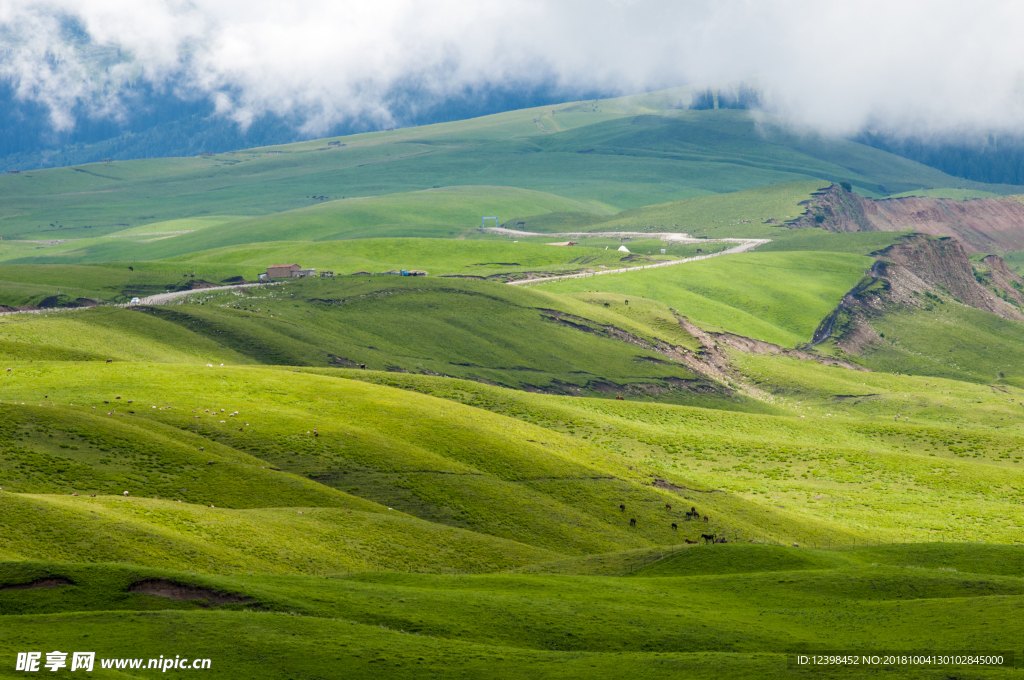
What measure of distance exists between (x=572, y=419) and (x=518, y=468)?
25953 millimetres

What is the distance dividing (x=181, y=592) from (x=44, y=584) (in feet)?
16.5

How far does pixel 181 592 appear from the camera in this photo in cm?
3681

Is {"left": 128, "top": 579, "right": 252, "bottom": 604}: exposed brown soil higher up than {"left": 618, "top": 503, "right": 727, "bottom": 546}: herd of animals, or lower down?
higher up

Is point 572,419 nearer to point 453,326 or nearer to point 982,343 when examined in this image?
point 453,326

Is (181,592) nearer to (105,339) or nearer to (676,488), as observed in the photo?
(676,488)

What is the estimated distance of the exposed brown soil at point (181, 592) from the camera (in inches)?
1436

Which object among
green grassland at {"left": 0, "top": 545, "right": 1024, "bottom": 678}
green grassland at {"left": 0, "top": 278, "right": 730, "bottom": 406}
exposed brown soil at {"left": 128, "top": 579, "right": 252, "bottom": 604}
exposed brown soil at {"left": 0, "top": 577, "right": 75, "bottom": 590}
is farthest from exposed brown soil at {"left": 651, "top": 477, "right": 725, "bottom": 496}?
green grassland at {"left": 0, "top": 278, "right": 730, "bottom": 406}

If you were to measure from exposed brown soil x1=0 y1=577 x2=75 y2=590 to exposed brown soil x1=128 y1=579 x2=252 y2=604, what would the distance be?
246 centimetres

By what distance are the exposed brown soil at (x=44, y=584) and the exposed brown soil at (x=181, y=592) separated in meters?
2.46

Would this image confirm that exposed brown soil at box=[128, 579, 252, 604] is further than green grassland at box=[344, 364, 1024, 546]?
No

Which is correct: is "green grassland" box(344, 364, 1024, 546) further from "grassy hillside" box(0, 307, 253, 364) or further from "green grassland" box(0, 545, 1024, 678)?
"grassy hillside" box(0, 307, 253, 364)

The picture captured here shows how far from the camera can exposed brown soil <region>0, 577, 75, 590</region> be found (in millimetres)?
36219

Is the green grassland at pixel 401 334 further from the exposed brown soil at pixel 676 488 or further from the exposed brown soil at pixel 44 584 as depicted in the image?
the exposed brown soil at pixel 44 584

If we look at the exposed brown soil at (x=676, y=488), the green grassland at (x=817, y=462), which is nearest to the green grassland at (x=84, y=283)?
the green grassland at (x=817, y=462)
